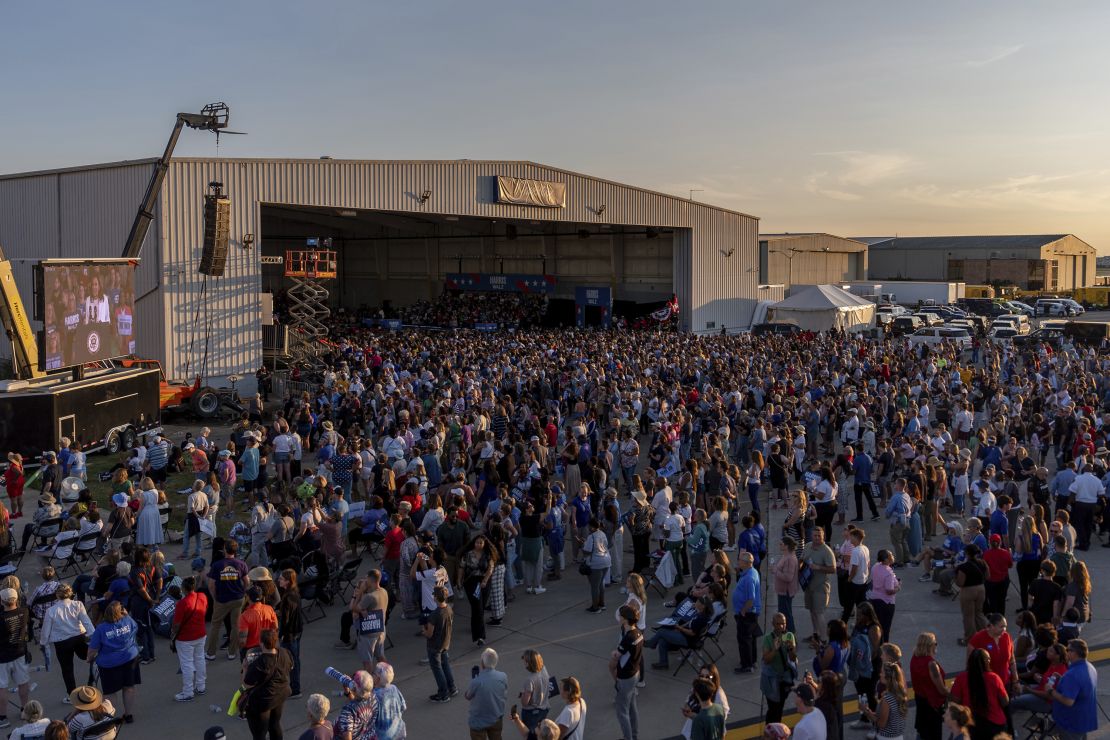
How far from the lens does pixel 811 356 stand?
27672 mm

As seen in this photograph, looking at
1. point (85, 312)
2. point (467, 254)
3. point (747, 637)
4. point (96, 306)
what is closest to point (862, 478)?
point (747, 637)

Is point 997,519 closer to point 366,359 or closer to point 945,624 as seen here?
point 945,624

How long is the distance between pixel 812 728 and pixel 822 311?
112 ft

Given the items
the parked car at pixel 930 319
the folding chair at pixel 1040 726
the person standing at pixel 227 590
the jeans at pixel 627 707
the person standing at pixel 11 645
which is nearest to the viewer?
the folding chair at pixel 1040 726

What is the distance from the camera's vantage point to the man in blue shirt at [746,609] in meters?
8.97

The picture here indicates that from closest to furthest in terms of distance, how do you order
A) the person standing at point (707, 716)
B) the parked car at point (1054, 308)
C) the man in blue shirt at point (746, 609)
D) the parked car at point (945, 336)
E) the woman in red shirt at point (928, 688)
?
the person standing at point (707, 716) → the woman in red shirt at point (928, 688) → the man in blue shirt at point (746, 609) → the parked car at point (945, 336) → the parked car at point (1054, 308)

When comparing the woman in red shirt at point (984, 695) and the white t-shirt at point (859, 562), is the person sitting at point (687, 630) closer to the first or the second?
the white t-shirt at point (859, 562)

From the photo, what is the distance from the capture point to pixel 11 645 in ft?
27.1

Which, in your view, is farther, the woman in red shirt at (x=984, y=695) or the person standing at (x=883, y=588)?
the person standing at (x=883, y=588)

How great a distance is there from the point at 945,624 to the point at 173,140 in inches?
888

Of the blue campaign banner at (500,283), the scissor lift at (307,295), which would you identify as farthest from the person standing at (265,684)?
the blue campaign banner at (500,283)

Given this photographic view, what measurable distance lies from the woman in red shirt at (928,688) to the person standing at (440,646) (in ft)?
13.0

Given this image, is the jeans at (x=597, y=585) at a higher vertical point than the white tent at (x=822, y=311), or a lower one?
lower

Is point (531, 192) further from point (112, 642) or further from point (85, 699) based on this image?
point (85, 699)
